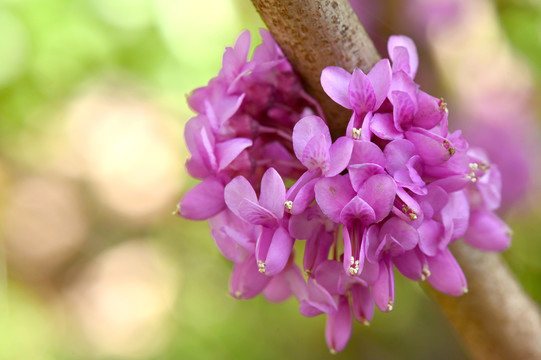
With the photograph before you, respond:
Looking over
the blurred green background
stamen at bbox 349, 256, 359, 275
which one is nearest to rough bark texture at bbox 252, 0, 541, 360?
stamen at bbox 349, 256, 359, 275

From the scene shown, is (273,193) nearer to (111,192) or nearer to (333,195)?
(333,195)

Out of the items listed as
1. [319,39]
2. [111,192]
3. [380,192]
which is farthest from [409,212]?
[111,192]

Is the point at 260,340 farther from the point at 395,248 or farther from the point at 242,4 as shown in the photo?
the point at 395,248

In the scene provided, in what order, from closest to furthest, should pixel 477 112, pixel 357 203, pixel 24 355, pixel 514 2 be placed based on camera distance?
pixel 357 203 → pixel 477 112 → pixel 514 2 → pixel 24 355

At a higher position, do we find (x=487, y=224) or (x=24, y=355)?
(x=487, y=224)

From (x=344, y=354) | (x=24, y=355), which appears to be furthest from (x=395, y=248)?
(x=24, y=355)

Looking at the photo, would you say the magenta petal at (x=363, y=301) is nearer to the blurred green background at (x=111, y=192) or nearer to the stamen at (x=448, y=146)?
the stamen at (x=448, y=146)

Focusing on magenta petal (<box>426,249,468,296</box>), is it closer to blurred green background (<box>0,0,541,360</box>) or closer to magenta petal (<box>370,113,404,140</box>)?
magenta petal (<box>370,113,404,140</box>)
